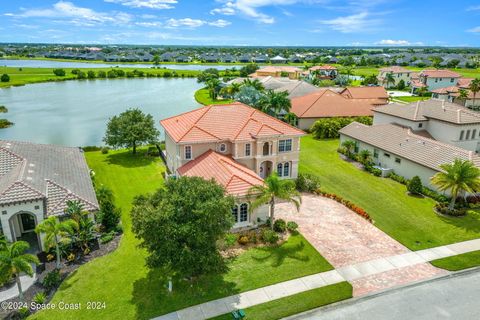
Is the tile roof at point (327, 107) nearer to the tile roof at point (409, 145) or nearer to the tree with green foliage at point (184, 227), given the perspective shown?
the tile roof at point (409, 145)

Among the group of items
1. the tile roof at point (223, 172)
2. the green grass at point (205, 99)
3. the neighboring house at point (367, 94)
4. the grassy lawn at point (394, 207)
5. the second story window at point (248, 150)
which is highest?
the neighboring house at point (367, 94)

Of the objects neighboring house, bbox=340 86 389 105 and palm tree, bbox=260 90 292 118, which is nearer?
palm tree, bbox=260 90 292 118

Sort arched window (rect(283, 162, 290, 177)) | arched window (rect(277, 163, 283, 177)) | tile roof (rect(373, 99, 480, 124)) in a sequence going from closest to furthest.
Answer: arched window (rect(277, 163, 283, 177)), arched window (rect(283, 162, 290, 177)), tile roof (rect(373, 99, 480, 124))

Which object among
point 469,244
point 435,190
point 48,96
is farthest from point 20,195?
point 48,96

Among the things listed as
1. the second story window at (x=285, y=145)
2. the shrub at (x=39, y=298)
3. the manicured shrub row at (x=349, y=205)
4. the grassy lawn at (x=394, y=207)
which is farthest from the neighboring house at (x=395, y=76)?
the shrub at (x=39, y=298)

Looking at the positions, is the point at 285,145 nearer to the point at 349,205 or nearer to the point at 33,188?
the point at 349,205

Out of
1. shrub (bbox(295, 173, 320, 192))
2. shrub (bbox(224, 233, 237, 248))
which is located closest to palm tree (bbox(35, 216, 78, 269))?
shrub (bbox(224, 233, 237, 248))

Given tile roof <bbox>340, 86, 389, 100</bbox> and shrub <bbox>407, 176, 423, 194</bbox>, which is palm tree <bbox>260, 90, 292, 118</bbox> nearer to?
tile roof <bbox>340, 86, 389, 100</bbox>
